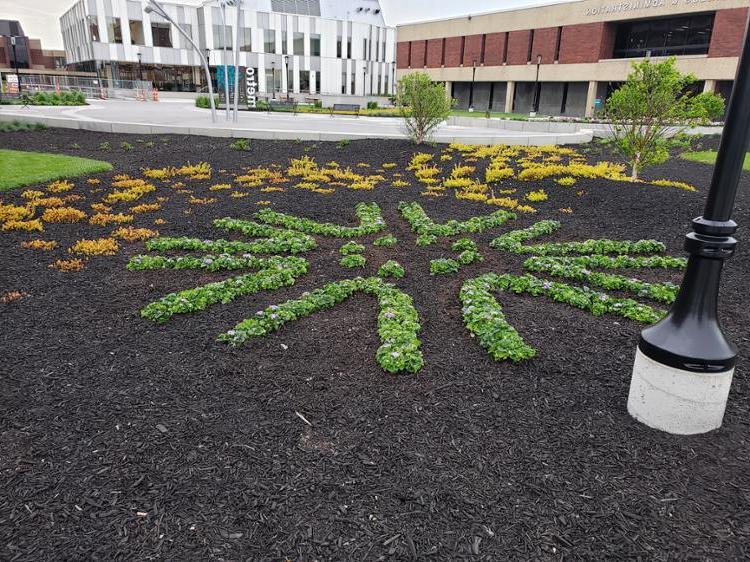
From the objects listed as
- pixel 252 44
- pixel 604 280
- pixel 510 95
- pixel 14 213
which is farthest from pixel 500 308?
pixel 252 44

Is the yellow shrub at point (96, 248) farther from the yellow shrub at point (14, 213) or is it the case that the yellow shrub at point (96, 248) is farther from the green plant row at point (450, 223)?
the green plant row at point (450, 223)

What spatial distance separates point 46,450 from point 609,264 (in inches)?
241

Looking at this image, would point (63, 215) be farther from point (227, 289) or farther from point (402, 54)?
point (402, 54)

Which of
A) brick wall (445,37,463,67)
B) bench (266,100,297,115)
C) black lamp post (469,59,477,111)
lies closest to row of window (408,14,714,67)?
black lamp post (469,59,477,111)

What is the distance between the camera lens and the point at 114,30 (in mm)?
61250

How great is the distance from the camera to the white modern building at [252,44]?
202 ft

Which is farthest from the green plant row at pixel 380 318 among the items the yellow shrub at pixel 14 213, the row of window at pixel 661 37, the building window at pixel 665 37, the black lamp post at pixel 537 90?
the black lamp post at pixel 537 90

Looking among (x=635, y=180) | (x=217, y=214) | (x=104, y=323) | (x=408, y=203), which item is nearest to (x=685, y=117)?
(x=635, y=180)

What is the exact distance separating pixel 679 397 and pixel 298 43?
2925 inches

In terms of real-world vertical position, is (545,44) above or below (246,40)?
below

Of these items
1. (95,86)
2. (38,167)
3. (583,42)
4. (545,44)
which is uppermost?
(545,44)

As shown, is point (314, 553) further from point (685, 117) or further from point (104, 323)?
point (685, 117)

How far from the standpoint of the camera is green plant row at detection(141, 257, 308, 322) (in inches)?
200

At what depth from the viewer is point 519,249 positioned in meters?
7.16
